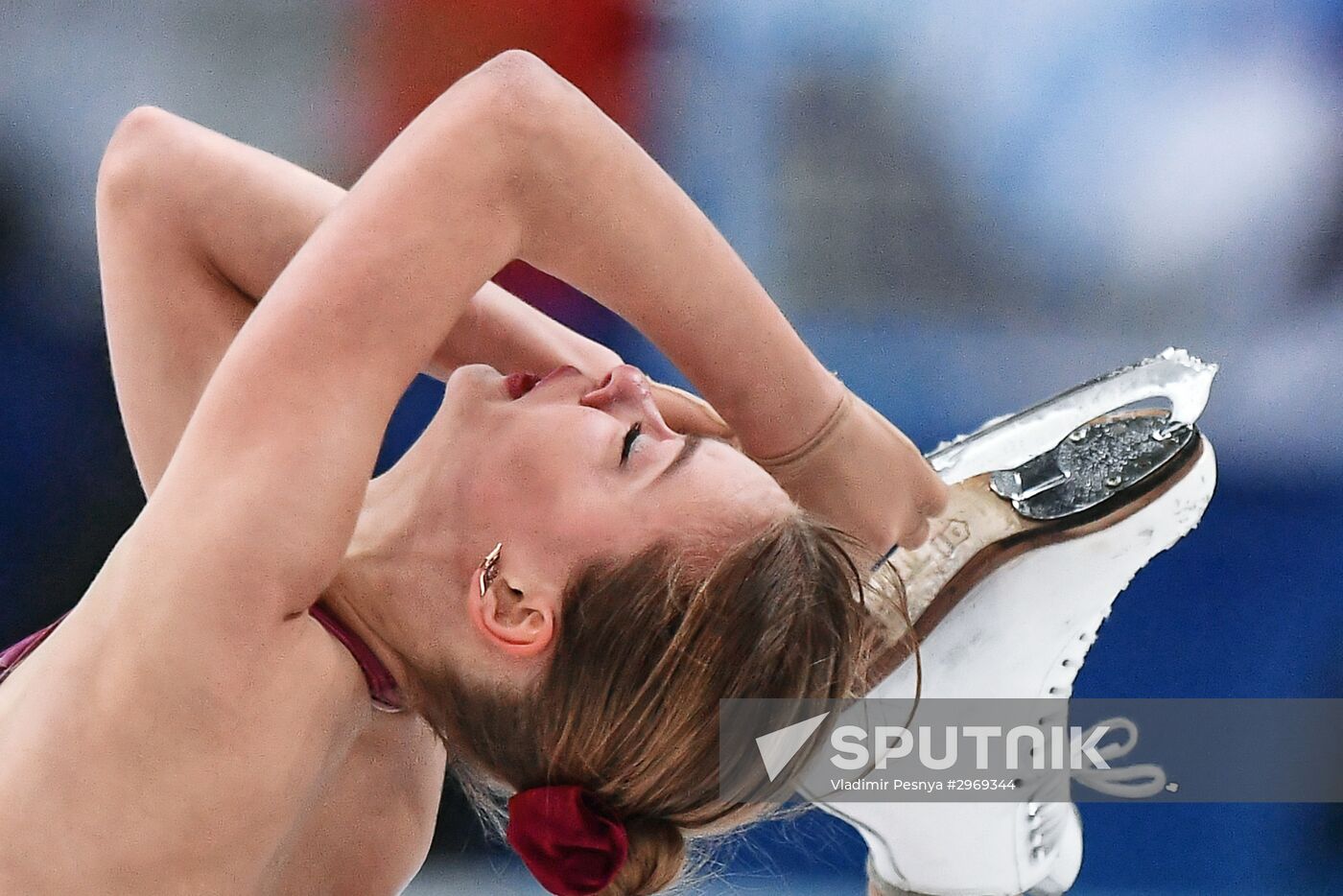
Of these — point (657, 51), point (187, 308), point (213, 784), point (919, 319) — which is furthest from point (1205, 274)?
point (213, 784)

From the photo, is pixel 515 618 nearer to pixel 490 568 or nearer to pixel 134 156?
pixel 490 568

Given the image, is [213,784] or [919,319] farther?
[919,319]

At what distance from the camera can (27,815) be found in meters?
0.67

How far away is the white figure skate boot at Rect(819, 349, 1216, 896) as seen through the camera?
92 centimetres

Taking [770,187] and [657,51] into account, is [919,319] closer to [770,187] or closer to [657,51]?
[770,187]

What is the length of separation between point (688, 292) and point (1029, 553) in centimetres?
34

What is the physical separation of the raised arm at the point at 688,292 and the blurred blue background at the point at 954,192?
63 cm

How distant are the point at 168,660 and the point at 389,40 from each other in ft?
3.09

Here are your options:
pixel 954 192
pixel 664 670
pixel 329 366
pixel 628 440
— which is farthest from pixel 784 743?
pixel 954 192

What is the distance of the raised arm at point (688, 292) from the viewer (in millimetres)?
703

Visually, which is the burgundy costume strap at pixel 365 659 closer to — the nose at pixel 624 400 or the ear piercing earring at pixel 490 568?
the ear piercing earring at pixel 490 568

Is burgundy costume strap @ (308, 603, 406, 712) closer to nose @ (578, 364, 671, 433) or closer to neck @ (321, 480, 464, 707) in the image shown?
neck @ (321, 480, 464, 707)

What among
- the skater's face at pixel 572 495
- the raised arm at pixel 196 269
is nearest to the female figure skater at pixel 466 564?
the skater's face at pixel 572 495

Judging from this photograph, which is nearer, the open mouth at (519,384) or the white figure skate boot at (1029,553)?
the open mouth at (519,384)
